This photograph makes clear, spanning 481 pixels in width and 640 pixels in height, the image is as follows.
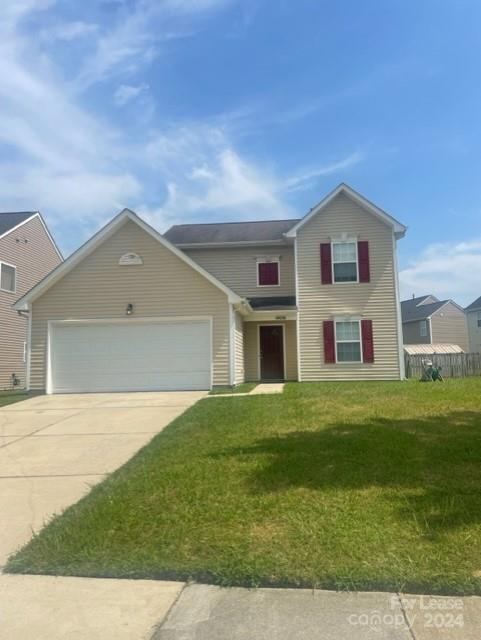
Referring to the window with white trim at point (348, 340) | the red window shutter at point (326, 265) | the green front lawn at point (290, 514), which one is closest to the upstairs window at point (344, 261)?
the red window shutter at point (326, 265)

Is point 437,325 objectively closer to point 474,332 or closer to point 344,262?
point 474,332

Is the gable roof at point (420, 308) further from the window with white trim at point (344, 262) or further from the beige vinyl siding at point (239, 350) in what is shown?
the beige vinyl siding at point (239, 350)

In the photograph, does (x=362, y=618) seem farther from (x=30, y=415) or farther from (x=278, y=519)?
(x=30, y=415)

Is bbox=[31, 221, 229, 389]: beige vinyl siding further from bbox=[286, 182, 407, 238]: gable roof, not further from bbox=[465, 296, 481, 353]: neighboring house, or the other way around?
bbox=[465, 296, 481, 353]: neighboring house

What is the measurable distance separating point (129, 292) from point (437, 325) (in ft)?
97.8

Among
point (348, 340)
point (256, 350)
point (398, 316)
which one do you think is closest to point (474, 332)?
point (398, 316)

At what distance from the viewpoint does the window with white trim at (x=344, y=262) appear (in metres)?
16.7

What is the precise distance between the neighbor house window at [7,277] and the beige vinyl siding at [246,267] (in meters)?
8.13

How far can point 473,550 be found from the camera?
10.8ft

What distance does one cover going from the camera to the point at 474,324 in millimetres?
35406

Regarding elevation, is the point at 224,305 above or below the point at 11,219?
below

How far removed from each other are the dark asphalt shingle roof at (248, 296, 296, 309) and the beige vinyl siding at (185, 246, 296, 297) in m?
0.23

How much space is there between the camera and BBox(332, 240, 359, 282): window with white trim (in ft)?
54.6

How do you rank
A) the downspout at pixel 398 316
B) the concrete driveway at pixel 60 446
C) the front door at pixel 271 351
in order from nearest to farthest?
the concrete driveway at pixel 60 446, the downspout at pixel 398 316, the front door at pixel 271 351
